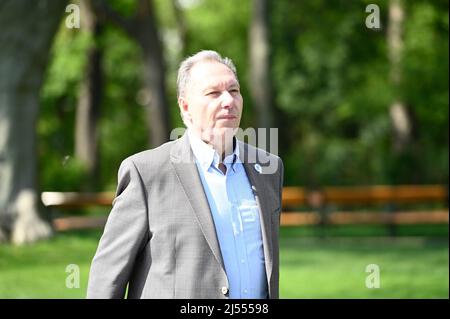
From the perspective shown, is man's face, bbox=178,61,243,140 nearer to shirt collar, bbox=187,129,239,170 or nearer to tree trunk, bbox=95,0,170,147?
shirt collar, bbox=187,129,239,170

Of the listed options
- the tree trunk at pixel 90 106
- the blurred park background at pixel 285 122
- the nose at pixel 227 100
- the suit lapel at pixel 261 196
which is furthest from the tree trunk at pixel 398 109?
the nose at pixel 227 100

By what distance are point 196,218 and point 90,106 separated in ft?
94.9

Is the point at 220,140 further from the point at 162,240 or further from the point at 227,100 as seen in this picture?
the point at 162,240

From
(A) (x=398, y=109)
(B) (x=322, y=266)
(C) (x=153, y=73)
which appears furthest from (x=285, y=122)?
(B) (x=322, y=266)

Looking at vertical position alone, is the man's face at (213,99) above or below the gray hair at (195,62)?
below

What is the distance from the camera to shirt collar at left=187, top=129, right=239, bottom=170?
3.78 metres

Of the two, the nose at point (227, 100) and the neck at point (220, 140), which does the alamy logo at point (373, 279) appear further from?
the nose at point (227, 100)

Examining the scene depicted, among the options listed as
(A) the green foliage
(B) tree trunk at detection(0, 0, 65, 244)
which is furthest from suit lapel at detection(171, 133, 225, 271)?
(A) the green foliage

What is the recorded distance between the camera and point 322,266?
14.6 metres

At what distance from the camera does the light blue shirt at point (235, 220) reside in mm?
3637

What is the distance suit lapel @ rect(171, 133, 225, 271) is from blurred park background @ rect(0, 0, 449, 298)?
749 centimetres

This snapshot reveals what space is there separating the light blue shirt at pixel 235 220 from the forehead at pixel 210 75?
23 centimetres

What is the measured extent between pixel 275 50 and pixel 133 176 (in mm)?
37484
